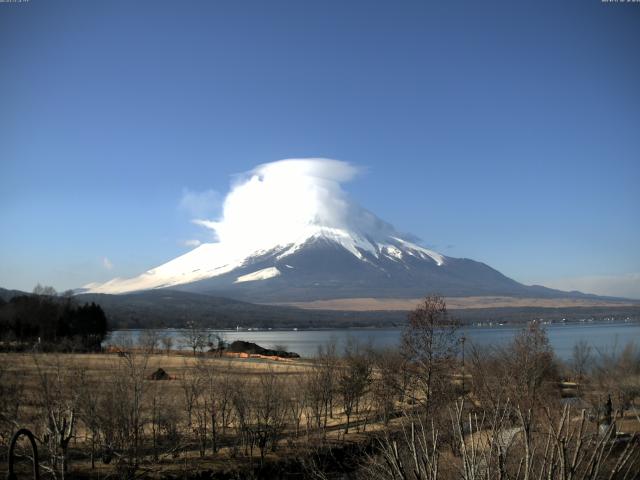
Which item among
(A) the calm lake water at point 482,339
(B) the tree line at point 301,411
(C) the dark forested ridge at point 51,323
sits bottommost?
(A) the calm lake water at point 482,339

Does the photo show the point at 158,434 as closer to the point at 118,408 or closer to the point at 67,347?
the point at 118,408

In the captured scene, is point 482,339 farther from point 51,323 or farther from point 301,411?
point 301,411

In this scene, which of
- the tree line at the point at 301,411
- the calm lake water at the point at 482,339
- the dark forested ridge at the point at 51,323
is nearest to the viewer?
the tree line at the point at 301,411

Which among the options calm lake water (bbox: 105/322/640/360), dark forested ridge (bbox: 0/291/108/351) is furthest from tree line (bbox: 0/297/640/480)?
dark forested ridge (bbox: 0/291/108/351)

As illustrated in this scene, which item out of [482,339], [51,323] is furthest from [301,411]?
[482,339]

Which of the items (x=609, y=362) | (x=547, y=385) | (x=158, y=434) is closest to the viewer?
(x=158, y=434)

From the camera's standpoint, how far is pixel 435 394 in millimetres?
30609

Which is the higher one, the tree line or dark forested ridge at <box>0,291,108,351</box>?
dark forested ridge at <box>0,291,108,351</box>

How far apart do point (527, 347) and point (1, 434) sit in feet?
84.6

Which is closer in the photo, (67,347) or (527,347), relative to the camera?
(527,347)

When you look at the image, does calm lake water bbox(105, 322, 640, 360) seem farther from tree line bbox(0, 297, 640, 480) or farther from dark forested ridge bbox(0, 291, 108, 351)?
tree line bbox(0, 297, 640, 480)

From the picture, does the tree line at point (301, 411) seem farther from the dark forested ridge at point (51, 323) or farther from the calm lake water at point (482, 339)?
the dark forested ridge at point (51, 323)

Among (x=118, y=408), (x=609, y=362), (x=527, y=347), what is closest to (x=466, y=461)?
(x=118, y=408)

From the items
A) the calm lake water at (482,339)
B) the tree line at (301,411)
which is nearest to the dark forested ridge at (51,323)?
the calm lake water at (482,339)
